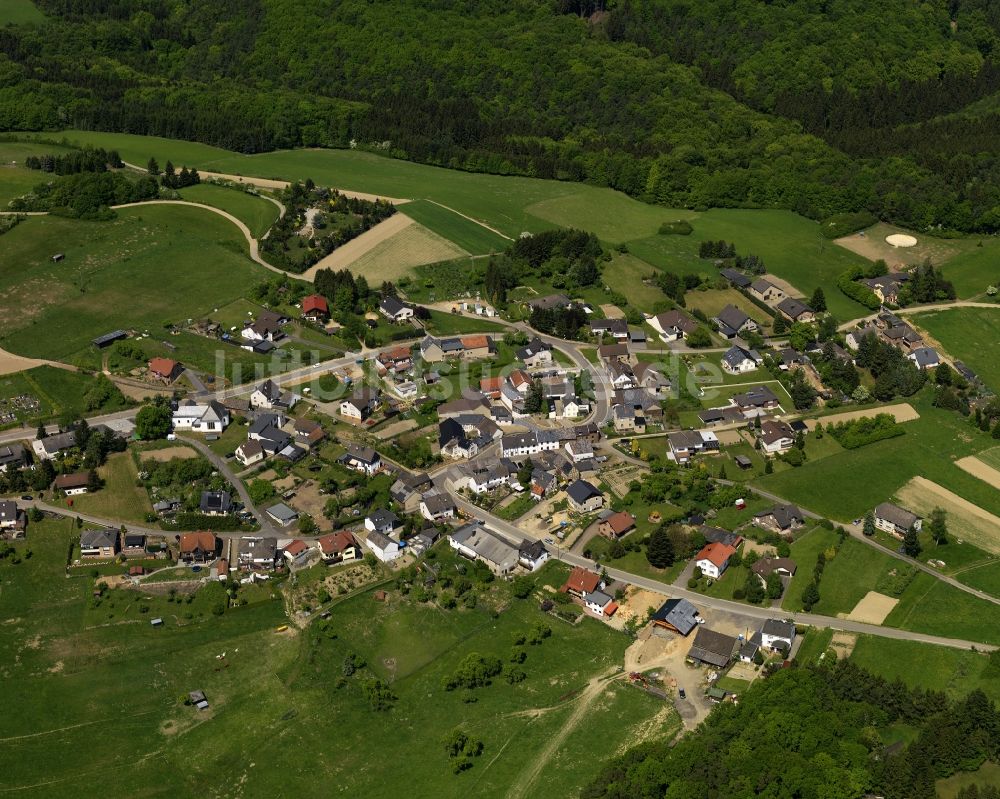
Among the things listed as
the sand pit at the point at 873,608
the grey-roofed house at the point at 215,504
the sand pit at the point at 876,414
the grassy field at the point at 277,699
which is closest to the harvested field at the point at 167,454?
the grey-roofed house at the point at 215,504

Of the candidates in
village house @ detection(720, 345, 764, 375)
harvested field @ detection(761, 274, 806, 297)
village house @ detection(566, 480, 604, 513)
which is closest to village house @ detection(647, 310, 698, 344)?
village house @ detection(720, 345, 764, 375)

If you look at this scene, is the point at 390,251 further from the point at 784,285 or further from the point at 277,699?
the point at 277,699

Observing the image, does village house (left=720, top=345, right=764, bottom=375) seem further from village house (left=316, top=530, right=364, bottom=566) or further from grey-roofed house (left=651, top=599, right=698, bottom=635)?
village house (left=316, top=530, right=364, bottom=566)

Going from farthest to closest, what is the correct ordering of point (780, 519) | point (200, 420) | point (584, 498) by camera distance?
point (200, 420), point (584, 498), point (780, 519)

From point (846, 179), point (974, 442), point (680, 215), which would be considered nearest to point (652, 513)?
point (974, 442)

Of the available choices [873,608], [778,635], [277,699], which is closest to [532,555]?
[778,635]

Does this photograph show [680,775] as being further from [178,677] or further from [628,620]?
[178,677]
